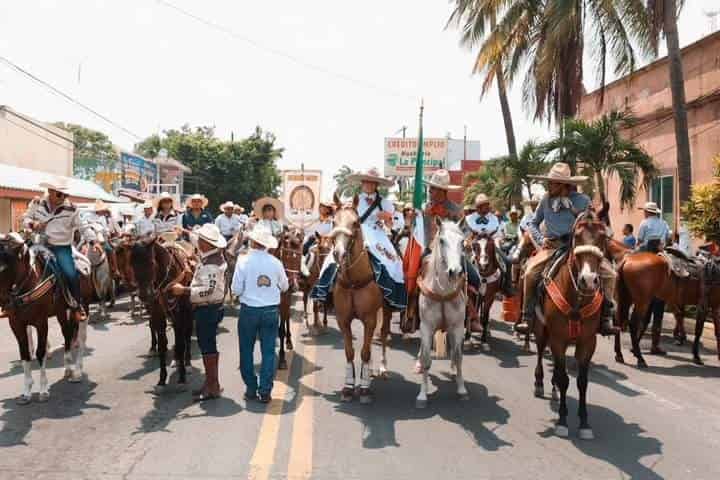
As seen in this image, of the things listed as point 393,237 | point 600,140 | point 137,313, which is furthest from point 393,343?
point 600,140

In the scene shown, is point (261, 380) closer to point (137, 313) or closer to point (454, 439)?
point (454, 439)

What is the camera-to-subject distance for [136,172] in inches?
1715

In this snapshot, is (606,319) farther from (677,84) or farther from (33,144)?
(33,144)

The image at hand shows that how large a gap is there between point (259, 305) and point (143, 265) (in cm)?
158

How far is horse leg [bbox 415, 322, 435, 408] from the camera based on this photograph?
7633mm

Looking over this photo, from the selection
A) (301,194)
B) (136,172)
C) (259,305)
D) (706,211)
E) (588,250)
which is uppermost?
(136,172)

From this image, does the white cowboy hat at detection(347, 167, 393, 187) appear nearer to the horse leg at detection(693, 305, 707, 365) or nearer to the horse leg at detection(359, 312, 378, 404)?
the horse leg at detection(359, 312, 378, 404)

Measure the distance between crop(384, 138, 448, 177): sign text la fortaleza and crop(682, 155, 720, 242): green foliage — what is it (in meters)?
38.7

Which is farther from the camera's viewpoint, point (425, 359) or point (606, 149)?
point (606, 149)

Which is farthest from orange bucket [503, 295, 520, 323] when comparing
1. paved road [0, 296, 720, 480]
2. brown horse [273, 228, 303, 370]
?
brown horse [273, 228, 303, 370]

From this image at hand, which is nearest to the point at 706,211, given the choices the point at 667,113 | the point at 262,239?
the point at 262,239

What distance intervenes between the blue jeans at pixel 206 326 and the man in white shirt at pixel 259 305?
0.47 meters

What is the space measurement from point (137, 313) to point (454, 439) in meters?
11.1

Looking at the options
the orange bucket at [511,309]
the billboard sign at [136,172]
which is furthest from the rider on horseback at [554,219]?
the billboard sign at [136,172]
